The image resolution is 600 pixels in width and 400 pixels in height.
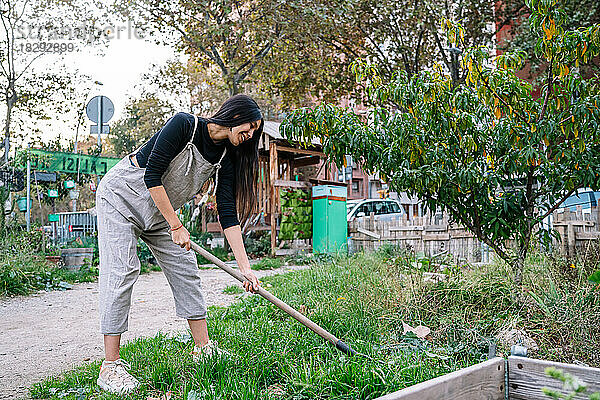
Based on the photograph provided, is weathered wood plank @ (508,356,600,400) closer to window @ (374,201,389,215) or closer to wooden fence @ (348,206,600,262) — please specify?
wooden fence @ (348,206,600,262)

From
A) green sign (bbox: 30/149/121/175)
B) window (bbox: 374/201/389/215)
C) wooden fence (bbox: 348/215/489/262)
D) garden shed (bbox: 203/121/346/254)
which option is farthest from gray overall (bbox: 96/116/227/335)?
window (bbox: 374/201/389/215)

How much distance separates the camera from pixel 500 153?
4305 millimetres

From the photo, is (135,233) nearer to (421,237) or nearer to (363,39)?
(421,237)

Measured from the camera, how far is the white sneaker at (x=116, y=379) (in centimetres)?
264

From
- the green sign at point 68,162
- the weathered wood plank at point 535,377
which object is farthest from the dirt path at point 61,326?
the green sign at point 68,162

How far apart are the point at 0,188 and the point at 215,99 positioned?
Answer: 16.7 metres

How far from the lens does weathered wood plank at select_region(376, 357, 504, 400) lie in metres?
1.57

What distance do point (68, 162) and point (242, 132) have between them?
8.24 metres

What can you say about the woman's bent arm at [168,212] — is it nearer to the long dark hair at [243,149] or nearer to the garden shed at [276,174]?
the long dark hair at [243,149]

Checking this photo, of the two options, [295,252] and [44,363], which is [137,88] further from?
[44,363]

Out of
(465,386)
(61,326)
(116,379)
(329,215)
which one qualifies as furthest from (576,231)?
(329,215)

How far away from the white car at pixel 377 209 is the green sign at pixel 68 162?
8.28m

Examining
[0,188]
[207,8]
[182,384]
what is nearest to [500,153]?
[182,384]

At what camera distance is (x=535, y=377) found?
6.21 ft
